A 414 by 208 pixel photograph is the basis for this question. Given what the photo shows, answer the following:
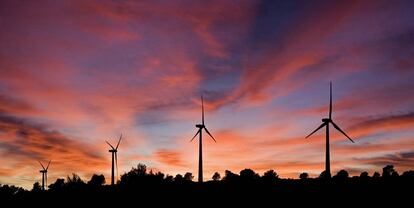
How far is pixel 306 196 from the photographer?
11650 cm

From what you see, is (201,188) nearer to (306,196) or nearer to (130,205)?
(130,205)

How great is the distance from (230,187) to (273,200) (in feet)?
90.4

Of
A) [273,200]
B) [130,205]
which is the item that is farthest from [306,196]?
[130,205]

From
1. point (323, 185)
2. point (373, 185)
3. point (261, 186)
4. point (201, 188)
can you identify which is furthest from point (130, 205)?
point (373, 185)

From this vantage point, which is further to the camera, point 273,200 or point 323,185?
point 323,185

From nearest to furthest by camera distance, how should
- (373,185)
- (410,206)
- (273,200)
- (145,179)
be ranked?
1. (410,206)
2. (273,200)
3. (373,185)
4. (145,179)

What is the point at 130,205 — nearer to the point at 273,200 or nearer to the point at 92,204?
the point at 92,204

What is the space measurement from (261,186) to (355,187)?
27287 mm

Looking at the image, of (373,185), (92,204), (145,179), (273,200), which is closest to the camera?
(273,200)

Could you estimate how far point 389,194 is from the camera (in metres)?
109

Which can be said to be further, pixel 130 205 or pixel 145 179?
pixel 145 179

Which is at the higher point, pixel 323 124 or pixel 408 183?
pixel 323 124

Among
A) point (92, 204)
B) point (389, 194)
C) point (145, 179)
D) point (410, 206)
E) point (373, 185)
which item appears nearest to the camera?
point (410, 206)

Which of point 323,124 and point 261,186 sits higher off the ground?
point 323,124
